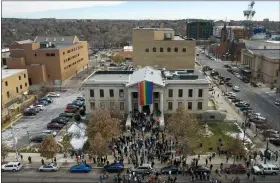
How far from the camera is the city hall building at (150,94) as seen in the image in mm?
45656

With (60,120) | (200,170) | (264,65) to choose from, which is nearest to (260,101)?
(264,65)

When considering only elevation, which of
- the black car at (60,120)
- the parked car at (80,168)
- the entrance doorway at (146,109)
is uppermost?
the entrance doorway at (146,109)

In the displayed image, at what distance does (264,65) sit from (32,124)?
57.7 metres

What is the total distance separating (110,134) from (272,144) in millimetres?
21022

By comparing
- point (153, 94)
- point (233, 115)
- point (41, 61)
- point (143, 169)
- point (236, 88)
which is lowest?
point (143, 169)

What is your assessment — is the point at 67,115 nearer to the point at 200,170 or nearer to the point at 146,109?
the point at 146,109

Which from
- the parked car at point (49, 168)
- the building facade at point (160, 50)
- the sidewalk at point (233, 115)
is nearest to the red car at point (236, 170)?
the sidewalk at point (233, 115)

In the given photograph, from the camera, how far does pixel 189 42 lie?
220ft

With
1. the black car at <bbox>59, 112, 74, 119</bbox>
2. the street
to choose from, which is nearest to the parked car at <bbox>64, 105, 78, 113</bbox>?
the black car at <bbox>59, 112, 74, 119</bbox>

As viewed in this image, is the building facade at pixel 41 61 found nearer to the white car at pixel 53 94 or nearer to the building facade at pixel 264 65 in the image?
the white car at pixel 53 94

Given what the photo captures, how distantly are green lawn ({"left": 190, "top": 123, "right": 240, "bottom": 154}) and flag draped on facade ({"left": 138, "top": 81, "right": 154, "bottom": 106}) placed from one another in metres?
10.2

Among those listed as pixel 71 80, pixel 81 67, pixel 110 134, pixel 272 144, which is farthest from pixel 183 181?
pixel 81 67

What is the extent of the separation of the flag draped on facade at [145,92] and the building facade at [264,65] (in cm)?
3885

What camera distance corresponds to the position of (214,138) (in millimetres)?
39375
